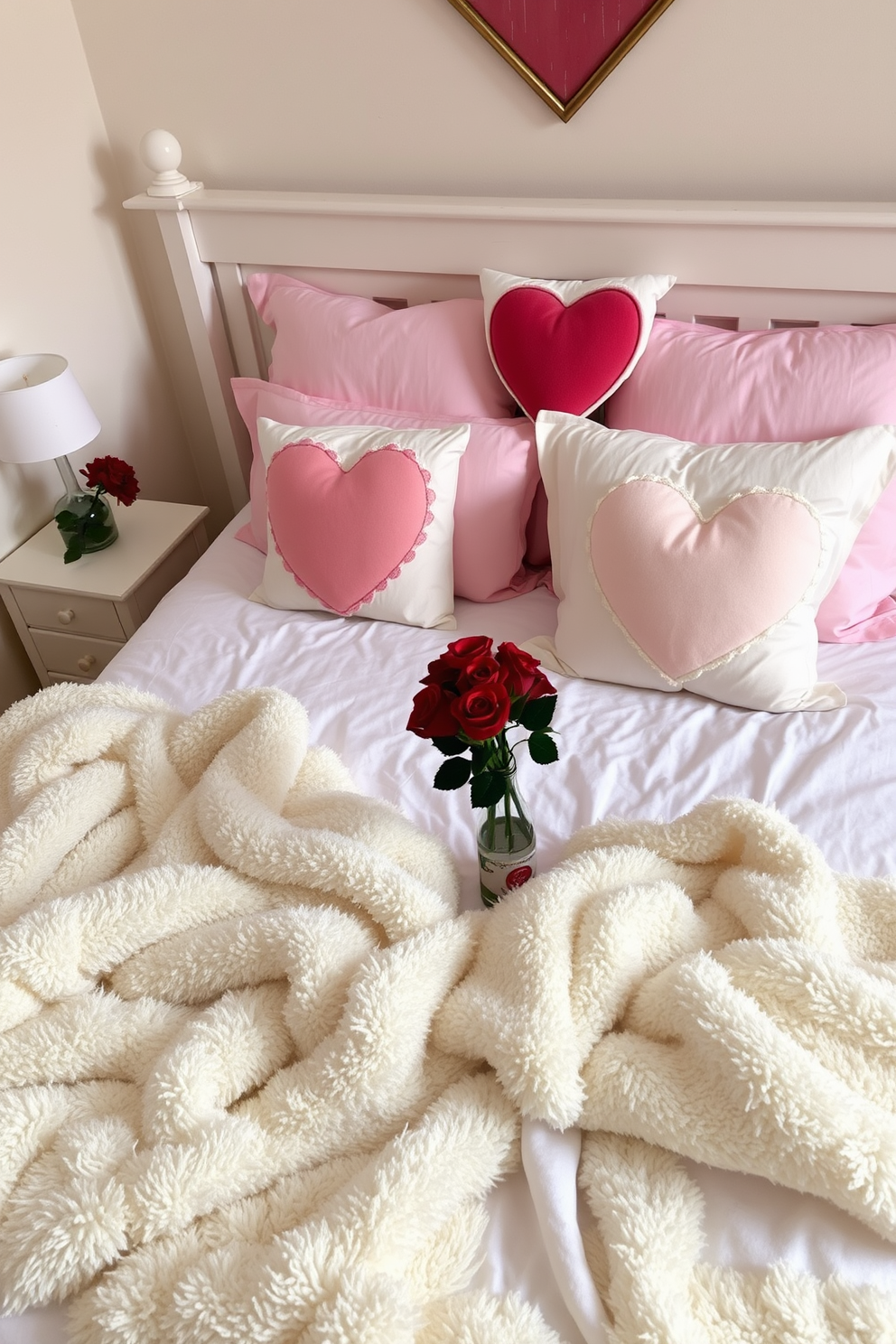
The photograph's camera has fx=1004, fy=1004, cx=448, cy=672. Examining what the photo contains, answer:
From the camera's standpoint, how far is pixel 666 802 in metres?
1.29

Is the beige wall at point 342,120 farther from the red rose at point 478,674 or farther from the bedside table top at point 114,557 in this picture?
the red rose at point 478,674

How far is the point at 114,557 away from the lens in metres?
2.00

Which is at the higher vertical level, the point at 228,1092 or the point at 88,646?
the point at 228,1092

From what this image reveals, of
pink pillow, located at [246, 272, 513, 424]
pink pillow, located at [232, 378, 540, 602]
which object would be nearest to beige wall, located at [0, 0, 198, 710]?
pink pillow, located at [246, 272, 513, 424]

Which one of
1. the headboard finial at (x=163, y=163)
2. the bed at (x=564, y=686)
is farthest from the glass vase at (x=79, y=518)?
the headboard finial at (x=163, y=163)

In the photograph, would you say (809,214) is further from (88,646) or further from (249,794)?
(88,646)

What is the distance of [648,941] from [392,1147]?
320 millimetres

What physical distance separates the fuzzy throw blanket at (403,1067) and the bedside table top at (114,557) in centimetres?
80

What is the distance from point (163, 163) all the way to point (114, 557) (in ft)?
2.41

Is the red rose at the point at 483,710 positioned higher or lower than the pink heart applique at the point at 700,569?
higher

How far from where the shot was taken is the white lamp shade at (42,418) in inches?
69.4

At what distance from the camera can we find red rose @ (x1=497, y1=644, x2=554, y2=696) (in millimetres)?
968

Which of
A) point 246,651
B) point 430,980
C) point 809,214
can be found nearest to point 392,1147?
point 430,980

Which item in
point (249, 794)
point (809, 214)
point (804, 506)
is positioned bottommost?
point (249, 794)
